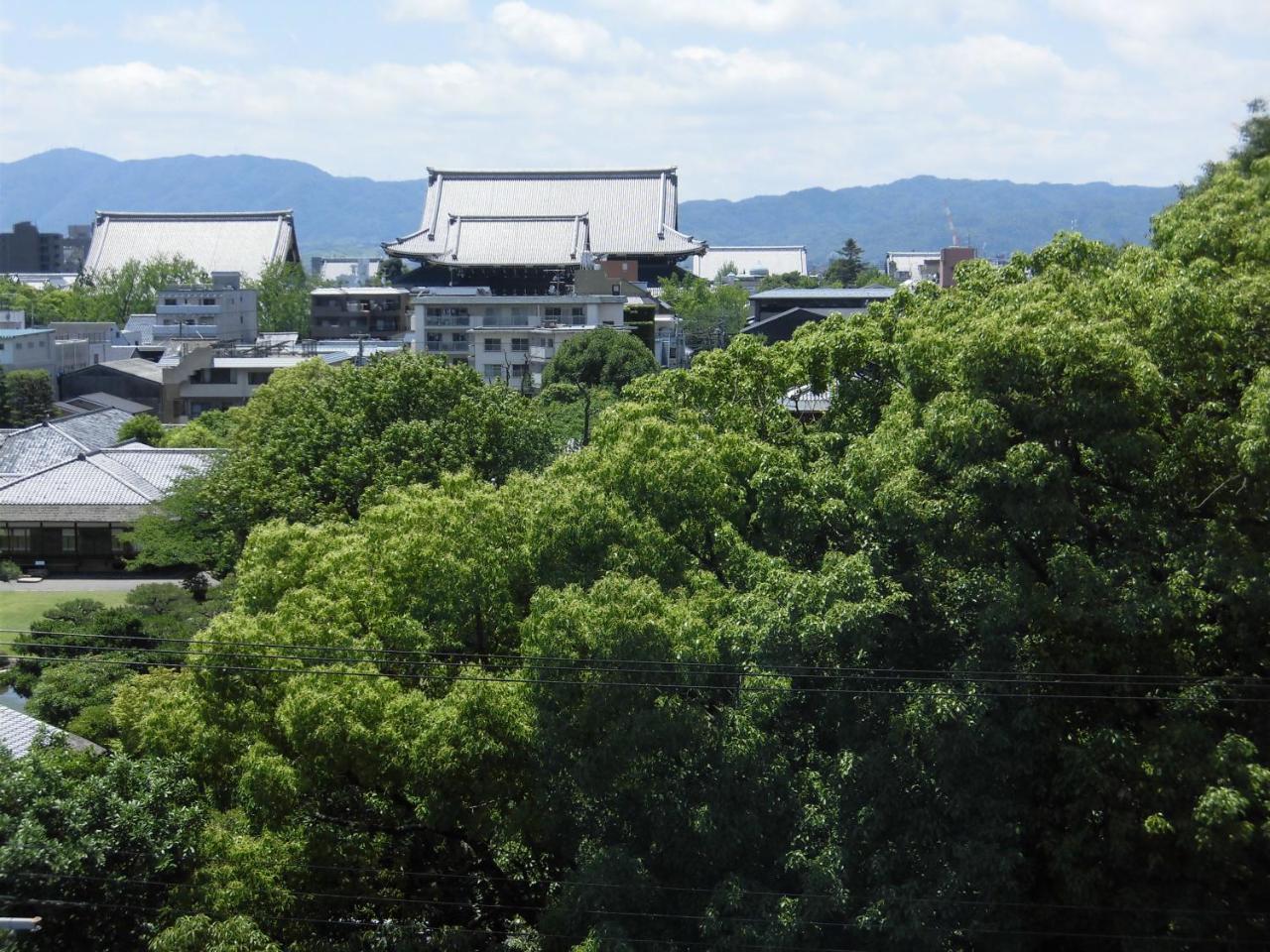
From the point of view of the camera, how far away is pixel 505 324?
4853 cm

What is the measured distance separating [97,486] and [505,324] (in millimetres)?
20179

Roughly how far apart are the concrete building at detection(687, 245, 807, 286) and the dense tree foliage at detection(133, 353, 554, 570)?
273 ft

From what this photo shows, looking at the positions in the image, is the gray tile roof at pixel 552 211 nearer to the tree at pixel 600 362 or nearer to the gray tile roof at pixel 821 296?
the gray tile roof at pixel 821 296

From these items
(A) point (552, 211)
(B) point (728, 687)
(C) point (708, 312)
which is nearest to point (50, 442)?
(C) point (708, 312)

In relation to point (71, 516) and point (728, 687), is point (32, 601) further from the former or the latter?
point (728, 687)

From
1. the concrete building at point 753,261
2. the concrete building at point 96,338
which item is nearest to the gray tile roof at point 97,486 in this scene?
the concrete building at point 96,338

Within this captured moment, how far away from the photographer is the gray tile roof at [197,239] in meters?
81.4

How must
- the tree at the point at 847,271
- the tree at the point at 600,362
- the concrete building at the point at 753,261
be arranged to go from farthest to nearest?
the concrete building at the point at 753,261, the tree at the point at 847,271, the tree at the point at 600,362

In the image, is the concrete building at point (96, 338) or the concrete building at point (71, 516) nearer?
the concrete building at point (71, 516)

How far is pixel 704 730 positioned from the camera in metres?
10.6

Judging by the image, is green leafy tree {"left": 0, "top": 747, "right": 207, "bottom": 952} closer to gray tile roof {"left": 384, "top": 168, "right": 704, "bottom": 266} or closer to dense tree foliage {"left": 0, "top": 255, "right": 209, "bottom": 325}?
gray tile roof {"left": 384, "top": 168, "right": 704, "bottom": 266}

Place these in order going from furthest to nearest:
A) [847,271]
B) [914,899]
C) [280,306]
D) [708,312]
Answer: [847,271], [280,306], [708,312], [914,899]

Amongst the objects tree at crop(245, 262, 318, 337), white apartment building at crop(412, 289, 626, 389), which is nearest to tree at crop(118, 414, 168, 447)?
white apartment building at crop(412, 289, 626, 389)

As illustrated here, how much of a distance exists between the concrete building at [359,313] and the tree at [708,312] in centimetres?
1390
